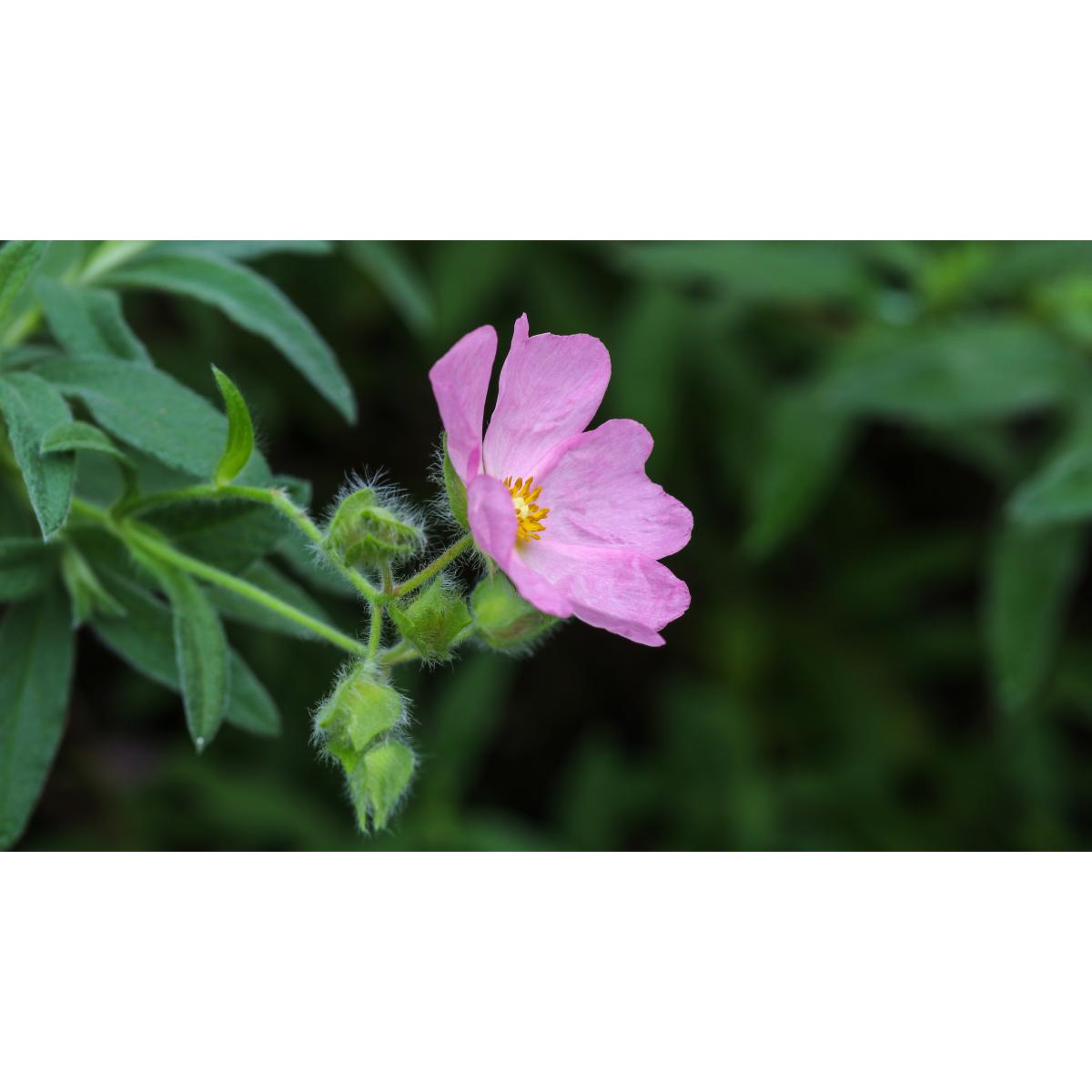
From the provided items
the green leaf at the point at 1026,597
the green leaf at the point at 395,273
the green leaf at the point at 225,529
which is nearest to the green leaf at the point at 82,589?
the green leaf at the point at 225,529

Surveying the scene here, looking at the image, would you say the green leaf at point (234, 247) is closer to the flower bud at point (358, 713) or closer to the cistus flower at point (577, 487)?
the cistus flower at point (577, 487)

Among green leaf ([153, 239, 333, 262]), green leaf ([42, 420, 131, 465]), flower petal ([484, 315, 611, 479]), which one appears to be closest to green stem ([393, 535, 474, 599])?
flower petal ([484, 315, 611, 479])

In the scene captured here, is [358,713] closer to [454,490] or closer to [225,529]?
[454,490]

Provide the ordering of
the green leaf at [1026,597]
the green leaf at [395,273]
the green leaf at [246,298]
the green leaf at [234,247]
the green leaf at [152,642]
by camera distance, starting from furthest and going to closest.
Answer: the green leaf at [1026,597] < the green leaf at [395,273] < the green leaf at [234,247] < the green leaf at [246,298] < the green leaf at [152,642]

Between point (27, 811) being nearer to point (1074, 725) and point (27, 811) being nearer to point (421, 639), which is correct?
point (421, 639)

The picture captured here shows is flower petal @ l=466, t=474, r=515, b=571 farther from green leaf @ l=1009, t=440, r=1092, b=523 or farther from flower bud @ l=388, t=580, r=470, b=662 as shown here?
green leaf @ l=1009, t=440, r=1092, b=523

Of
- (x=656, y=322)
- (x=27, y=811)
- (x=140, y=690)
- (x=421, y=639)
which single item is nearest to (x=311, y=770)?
(x=140, y=690)

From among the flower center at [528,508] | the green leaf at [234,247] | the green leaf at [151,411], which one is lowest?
the flower center at [528,508]
